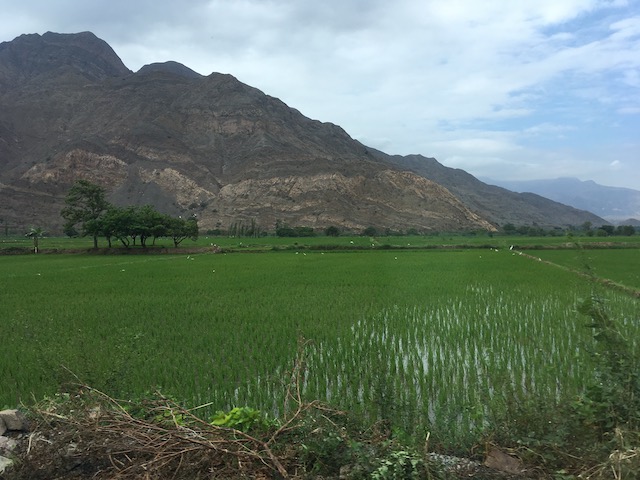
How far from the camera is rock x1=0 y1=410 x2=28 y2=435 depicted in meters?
4.35

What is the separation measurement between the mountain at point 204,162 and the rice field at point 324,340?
164 feet

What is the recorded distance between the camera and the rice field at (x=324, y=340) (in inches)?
212

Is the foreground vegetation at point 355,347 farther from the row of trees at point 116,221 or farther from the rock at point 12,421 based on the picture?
the row of trees at point 116,221

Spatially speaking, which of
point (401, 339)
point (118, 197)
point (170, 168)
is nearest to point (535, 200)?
point (170, 168)

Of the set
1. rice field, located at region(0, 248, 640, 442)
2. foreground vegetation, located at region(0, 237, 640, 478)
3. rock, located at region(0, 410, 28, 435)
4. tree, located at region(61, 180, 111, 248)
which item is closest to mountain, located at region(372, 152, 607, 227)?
tree, located at region(61, 180, 111, 248)

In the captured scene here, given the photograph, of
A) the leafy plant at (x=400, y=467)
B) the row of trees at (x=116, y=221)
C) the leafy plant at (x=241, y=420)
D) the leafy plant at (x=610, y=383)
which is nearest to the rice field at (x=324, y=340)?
the leafy plant at (x=610, y=383)

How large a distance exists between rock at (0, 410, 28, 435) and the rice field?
0.65 metres

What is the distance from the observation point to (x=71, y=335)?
31.0 feet

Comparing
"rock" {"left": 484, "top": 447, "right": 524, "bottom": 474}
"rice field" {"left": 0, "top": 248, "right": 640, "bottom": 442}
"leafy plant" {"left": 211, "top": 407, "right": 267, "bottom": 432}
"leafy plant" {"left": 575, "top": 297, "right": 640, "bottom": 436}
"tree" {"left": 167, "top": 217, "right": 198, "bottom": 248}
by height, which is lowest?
"rice field" {"left": 0, "top": 248, "right": 640, "bottom": 442}

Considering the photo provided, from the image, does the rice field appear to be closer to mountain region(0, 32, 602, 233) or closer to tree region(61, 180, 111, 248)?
tree region(61, 180, 111, 248)

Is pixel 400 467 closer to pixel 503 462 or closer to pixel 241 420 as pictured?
pixel 503 462

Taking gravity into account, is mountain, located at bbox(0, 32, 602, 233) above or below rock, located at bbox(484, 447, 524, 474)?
above

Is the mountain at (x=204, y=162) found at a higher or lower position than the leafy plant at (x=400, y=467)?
higher

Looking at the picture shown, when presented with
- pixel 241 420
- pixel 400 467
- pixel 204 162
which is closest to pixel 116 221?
pixel 241 420
